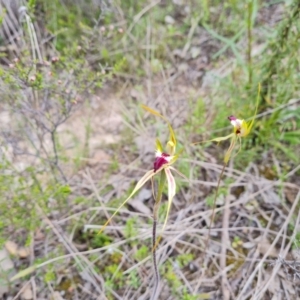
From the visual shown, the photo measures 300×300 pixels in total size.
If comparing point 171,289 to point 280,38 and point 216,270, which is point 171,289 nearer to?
point 216,270

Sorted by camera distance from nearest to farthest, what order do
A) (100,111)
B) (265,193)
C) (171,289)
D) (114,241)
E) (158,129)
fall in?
(171,289)
(114,241)
(265,193)
(158,129)
(100,111)

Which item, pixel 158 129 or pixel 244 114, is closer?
pixel 244 114

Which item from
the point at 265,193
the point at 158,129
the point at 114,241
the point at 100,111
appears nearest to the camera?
the point at 114,241

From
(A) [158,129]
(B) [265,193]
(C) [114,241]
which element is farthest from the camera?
(A) [158,129]

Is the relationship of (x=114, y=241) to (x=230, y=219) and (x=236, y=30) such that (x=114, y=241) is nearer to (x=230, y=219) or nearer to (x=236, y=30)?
(x=230, y=219)

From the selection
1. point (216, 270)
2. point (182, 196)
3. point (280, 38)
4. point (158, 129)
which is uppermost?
point (280, 38)

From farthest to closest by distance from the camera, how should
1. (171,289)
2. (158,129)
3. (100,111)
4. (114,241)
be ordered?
(100,111) → (158,129) → (114,241) → (171,289)

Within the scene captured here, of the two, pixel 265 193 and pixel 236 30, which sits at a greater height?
pixel 236 30

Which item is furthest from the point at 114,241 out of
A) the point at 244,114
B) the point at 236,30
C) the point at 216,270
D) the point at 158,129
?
the point at 236,30

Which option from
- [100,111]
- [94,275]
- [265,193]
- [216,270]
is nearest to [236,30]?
[100,111]
